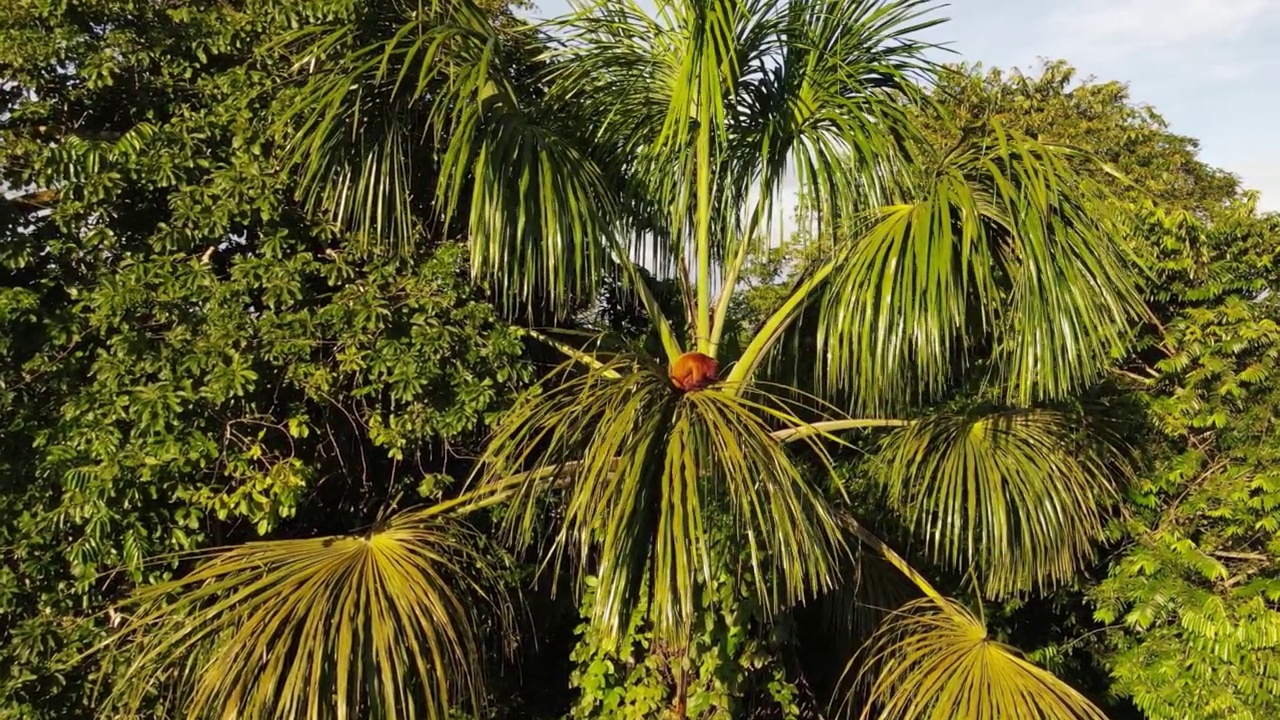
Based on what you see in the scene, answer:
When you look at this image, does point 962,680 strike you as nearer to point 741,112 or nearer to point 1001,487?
point 1001,487

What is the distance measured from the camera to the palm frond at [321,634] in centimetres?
304

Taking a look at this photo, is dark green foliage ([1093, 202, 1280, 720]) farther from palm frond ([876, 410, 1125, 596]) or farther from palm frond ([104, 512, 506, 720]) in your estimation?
palm frond ([104, 512, 506, 720])

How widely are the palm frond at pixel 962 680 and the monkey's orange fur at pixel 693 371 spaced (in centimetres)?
149

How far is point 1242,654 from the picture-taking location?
4.75m

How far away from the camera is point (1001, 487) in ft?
14.1

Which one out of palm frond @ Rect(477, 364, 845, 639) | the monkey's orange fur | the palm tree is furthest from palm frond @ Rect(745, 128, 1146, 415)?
palm frond @ Rect(477, 364, 845, 639)

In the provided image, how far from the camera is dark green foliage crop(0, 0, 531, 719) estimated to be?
3736 millimetres

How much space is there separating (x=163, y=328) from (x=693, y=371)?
2251mm

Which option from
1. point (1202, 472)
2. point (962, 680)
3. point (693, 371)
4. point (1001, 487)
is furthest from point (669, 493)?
point (1202, 472)

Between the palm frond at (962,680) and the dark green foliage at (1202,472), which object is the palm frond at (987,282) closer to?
the palm frond at (962,680)

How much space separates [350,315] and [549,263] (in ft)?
3.00

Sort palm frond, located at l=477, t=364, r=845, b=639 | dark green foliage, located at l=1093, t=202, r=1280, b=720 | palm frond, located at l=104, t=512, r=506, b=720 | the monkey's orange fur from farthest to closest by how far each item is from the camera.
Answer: dark green foliage, located at l=1093, t=202, r=1280, b=720 → the monkey's orange fur → palm frond, located at l=477, t=364, r=845, b=639 → palm frond, located at l=104, t=512, r=506, b=720

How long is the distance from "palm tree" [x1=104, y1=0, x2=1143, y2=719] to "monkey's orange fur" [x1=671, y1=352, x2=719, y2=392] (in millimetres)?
16

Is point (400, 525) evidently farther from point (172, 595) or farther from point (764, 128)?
point (764, 128)
